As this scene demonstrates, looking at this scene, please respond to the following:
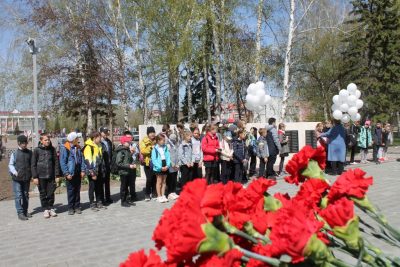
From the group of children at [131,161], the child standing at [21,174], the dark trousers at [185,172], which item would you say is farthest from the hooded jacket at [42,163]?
the dark trousers at [185,172]

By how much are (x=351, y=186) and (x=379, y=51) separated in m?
32.8

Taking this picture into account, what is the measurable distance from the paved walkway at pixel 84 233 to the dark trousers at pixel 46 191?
1.01 feet

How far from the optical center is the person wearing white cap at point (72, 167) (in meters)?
9.03

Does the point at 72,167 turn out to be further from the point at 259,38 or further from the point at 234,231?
the point at 259,38

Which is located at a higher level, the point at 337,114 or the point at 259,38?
the point at 259,38

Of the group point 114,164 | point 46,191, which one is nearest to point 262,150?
point 114,164

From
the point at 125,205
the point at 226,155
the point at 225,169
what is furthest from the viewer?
the point at 225,169

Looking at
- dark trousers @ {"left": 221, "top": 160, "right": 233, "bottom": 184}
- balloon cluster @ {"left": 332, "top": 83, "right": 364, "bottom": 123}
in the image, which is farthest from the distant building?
balloon cluster @ {"left": 332, "top": 83, "right": 364, "bottom": 123}

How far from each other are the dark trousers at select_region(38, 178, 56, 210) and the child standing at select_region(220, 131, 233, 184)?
Result: 4501mm

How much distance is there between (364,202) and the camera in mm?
1562

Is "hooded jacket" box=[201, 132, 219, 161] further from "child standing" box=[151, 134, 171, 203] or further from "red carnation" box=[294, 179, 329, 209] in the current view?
"red carnation" box=[294, 179, 329, 209]

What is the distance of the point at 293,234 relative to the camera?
121 centimetres

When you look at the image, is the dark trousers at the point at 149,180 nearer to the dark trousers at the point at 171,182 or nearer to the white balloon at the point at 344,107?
the dark trousers at the point at 171,182

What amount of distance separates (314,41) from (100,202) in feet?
88.7
